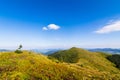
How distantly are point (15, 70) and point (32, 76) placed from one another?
289cm

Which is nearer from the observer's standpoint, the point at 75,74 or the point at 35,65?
the point at 75,74

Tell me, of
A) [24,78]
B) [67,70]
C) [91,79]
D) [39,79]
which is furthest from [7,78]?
[91,79]

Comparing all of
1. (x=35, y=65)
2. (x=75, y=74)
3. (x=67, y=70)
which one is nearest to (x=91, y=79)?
(x=75, y=74)

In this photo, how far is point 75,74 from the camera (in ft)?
72.2

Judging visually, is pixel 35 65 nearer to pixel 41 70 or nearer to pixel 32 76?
pixel 41 70

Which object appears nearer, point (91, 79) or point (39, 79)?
point (39, 79)

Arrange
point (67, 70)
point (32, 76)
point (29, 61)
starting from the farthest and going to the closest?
point (29, 61), point (67, 70), point (32, 76)

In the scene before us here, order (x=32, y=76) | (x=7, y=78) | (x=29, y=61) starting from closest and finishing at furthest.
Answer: (x=7, y=78), (x=32, y=76), (x=29, y=61)

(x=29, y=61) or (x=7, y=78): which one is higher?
(x=29, y=61)

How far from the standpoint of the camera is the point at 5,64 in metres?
23.2

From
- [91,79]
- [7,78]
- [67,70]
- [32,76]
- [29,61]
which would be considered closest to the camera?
[7,78]

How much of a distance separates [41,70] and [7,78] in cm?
517

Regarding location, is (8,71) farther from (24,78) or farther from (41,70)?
(41,70)

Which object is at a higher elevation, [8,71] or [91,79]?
[8,71]
